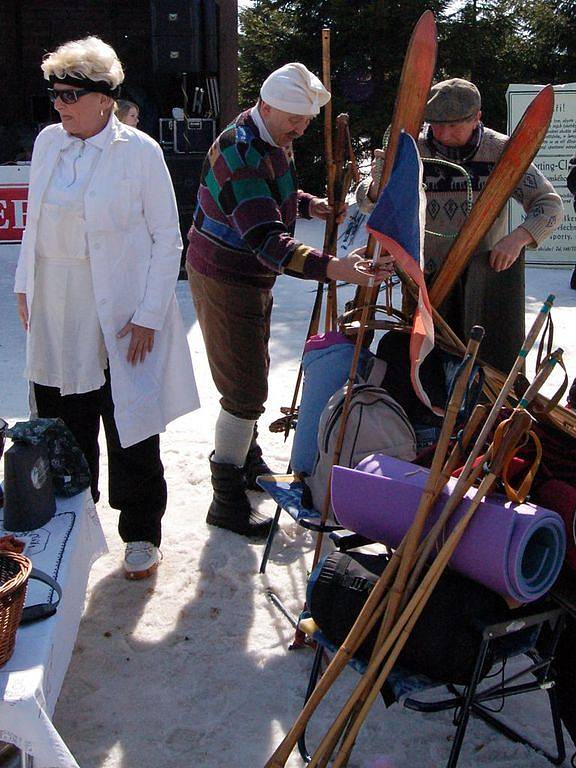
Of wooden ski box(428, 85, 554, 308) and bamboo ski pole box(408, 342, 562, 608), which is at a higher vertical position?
wooden ski box(428, 85, 554, 308)

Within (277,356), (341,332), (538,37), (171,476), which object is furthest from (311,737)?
(538,37)

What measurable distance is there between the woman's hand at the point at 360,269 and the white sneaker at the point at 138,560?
1207 mm

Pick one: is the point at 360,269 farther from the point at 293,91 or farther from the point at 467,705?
the point at 467,705

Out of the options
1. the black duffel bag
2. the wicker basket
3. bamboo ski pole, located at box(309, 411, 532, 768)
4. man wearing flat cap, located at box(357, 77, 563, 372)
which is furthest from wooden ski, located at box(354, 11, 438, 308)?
the wicker basket

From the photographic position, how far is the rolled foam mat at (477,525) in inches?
73.9

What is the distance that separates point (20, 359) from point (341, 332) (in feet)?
11.1

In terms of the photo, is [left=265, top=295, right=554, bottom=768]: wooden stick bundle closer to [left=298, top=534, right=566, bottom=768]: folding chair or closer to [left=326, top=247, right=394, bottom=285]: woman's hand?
[left=298, top=534, right=566, bottom=768]: folding chair

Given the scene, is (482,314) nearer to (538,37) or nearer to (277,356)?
(277,356)

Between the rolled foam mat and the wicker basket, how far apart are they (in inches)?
29.6

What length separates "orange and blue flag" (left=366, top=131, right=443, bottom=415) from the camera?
2057 mm

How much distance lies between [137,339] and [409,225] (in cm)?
108

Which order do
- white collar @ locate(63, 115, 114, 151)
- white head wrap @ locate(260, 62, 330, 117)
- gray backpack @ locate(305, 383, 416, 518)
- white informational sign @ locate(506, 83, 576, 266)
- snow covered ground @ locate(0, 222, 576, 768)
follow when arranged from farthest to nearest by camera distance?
1. white informational sign @ locate(506, 83, 576, 266)
2. white head wrap @ locate(260, 62, 330, 117)
3. white collar @ locate(63, 115, 114, 151)
4. gray backpack @ locate(305, 383, 416, 518)
5. snow covered ground @ locate(0, 222, 576, 768)

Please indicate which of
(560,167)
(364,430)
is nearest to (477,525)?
(364,430)

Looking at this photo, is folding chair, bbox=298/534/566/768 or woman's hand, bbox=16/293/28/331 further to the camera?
woman's hand, bbox=16/293/28/331
